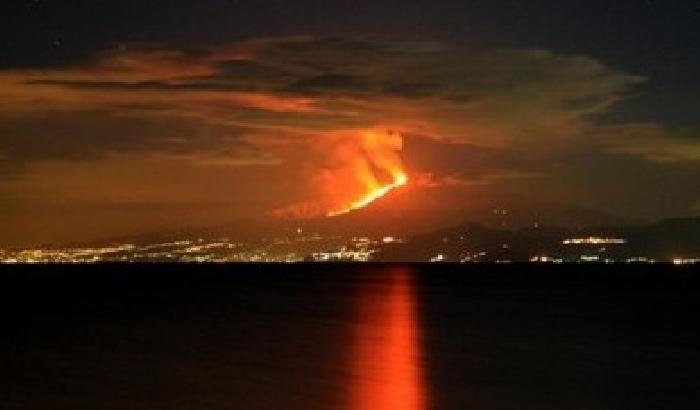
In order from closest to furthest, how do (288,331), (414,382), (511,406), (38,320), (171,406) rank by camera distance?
(171,406) → (511,406) → (414,382) → (288,331) → (38,320)

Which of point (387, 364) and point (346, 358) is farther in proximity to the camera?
point (346, 358)

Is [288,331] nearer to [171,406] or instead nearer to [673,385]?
[673,385]

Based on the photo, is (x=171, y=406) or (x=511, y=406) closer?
(x=171, y=406)

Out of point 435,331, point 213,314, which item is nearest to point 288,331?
point 435,331

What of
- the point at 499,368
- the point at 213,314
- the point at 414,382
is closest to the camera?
the point at 414,382
